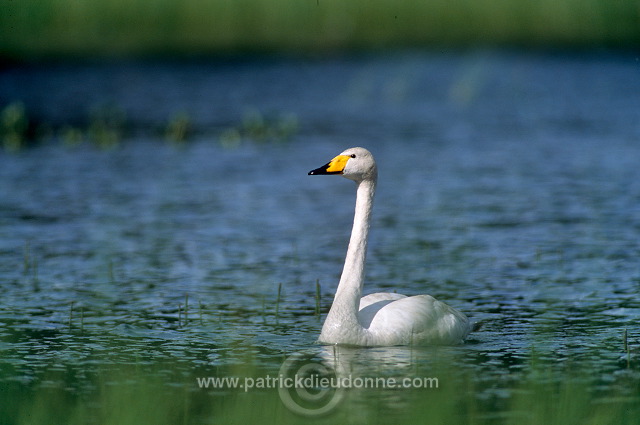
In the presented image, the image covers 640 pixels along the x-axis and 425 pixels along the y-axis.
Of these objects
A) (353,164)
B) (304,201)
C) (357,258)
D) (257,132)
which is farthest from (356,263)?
(257,132)

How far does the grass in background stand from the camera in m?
35.2

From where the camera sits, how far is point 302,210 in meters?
17.1

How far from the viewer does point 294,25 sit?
1422 inches

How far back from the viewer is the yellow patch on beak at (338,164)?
10094 millimetres

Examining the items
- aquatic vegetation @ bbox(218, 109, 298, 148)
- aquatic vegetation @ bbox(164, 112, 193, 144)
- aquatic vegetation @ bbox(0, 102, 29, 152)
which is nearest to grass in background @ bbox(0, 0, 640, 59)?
aquatic vegetation @ bbox(0, 102, 29, 152)

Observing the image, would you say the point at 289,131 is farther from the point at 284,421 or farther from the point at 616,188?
the point at 284,421

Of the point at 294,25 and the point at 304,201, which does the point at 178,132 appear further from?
the point at 294,25

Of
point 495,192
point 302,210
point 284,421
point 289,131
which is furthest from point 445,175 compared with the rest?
point 284,421

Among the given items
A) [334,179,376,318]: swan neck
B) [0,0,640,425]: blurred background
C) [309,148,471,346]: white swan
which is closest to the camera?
[0,0,640,425]: blurred background

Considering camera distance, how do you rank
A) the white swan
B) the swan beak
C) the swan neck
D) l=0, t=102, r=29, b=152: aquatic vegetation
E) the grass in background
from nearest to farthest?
the white swan → the swan neck → the swan beak → l=0, t=102, r=29, b=152: aquatic vegetation → the grass in background

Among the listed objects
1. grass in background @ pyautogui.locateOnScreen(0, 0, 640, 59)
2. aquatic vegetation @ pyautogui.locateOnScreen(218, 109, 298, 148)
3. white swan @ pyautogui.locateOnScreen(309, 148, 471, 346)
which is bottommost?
white swan @ pyautogui.locateOnScreen(309, 148, 471, 346)

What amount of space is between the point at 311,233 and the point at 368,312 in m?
5.45

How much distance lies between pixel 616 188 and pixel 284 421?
11.8 metres

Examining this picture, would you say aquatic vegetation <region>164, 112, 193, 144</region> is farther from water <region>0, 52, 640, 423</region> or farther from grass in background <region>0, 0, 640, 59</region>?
grass in background <region>0, 0, 640, 59</region>
